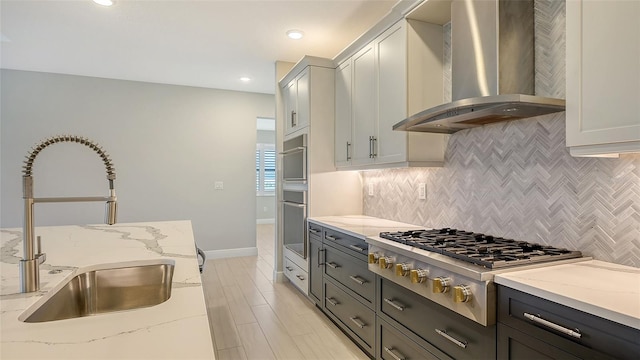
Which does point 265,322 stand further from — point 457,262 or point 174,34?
point 174,34

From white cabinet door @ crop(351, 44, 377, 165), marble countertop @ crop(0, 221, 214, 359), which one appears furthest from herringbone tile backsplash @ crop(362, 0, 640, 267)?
marble countertop @ crop(0, 221, 214, 359)

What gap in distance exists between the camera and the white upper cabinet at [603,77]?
1.23m

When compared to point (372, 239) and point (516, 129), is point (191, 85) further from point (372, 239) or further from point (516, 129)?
point (516, 129)

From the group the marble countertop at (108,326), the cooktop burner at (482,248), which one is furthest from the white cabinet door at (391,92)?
the marble countertop at (108,326)

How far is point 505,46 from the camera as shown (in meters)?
1.86

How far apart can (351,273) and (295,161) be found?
5.07ft

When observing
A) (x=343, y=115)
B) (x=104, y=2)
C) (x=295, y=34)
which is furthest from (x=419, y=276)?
(x=104, y=2)

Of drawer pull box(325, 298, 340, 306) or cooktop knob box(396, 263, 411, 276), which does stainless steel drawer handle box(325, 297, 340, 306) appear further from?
cooktop knob box(396, 263, 411, 276)

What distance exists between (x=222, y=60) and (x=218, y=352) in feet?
10.3

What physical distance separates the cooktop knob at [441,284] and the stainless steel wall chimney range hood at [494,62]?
0.85m

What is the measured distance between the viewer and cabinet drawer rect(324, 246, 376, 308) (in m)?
2.30

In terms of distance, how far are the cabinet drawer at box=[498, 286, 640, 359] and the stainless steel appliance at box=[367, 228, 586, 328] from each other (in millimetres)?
79

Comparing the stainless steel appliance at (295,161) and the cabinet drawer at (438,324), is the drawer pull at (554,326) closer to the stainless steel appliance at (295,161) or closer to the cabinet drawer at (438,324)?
the cabinet drawer at (438,324)

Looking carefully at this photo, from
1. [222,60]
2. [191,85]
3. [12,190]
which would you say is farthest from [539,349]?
[12,190]
